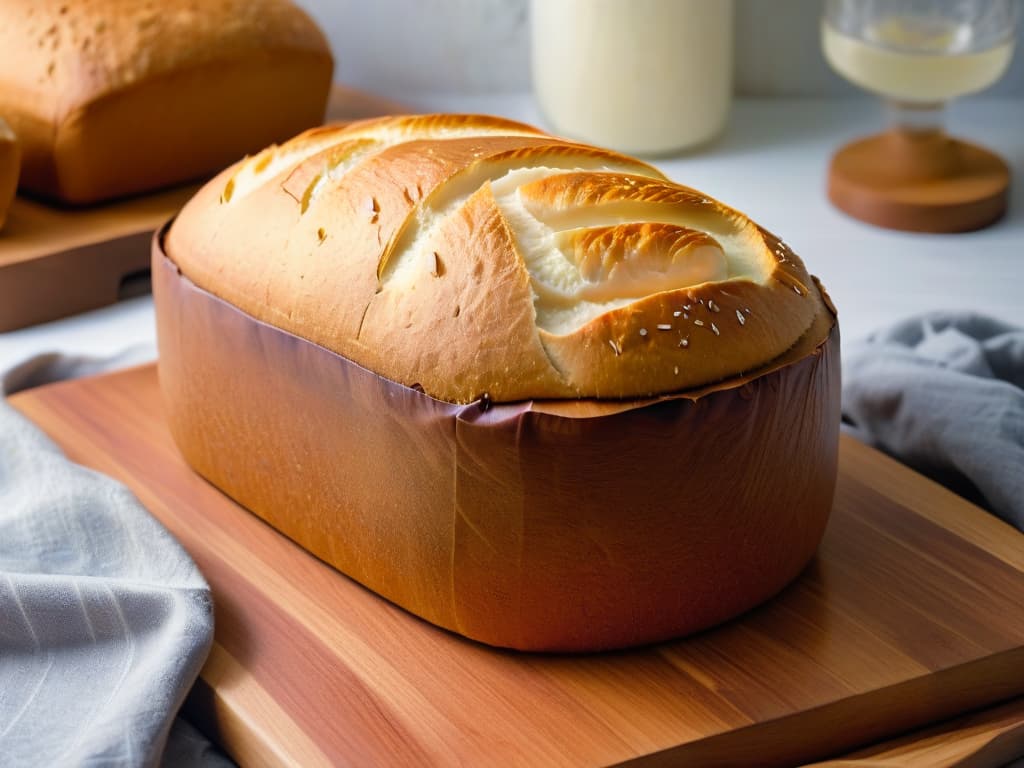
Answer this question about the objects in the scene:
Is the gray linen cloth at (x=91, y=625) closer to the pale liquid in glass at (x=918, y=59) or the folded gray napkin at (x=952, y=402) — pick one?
the folded gray napkin at (x=952, y=402)

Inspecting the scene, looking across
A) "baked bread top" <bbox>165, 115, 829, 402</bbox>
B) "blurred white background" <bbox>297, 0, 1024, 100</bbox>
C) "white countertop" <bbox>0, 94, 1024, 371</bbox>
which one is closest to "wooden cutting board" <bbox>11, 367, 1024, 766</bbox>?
"baked bread top" <bbox>165, 115, 829, 402</bbox>

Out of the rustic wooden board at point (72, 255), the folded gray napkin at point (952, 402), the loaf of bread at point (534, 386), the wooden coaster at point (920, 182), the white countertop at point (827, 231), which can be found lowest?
the white countertop at point (827, 231)

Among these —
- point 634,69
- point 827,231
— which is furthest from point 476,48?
point 827,231

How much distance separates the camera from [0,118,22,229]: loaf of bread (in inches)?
50.0

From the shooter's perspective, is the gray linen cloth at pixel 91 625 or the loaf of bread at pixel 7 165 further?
the loaf of bread at pixel 7 165

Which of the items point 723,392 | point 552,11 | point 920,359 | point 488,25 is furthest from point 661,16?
point 723,392

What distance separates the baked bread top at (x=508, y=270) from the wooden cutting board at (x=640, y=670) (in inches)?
5.2

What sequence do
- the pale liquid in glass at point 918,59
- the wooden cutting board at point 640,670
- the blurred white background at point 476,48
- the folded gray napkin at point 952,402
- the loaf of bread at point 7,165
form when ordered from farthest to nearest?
the blurred white background at point 476,48, the pale liquid in glass at point 918,59, the loaf of bread at point 7,165, the folded gray napkin at point 952,402, the wooden cutting board at point 640,670

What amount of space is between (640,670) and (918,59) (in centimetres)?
93

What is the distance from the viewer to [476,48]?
1.86 m

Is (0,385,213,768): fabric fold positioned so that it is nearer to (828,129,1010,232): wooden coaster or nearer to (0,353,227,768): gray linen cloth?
(0,353,227,768): gray linen cloth

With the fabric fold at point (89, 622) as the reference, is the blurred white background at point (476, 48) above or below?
below

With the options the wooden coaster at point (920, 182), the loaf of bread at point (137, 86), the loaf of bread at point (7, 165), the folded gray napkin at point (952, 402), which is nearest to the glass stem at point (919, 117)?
the wooden coaster at point (920, 182)

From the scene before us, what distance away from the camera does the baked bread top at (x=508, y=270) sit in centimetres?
72
